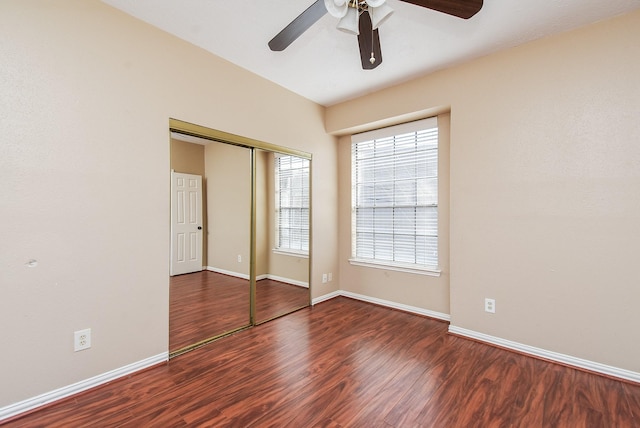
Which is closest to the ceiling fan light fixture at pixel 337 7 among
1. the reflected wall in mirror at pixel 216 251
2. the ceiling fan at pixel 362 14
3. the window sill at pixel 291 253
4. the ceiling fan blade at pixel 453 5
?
the ceiling fan at pixel 362 14

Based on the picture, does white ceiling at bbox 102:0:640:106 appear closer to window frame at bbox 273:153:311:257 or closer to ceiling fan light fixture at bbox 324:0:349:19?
ceiling fan light fixture at bbox 324:0:349:19

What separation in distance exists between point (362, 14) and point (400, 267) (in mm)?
2753

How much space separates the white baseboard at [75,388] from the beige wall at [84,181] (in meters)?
0.03

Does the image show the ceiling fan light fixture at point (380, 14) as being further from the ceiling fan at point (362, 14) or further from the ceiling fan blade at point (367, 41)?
the ceiling fan blade at point (367, 41)

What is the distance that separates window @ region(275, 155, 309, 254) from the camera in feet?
11.7

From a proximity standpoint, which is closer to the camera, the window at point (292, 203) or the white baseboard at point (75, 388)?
the white baseboard at point (75, 388)

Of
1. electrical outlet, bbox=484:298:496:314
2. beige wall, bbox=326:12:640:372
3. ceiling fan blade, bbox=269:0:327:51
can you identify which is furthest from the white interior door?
electrical outlet, bbox=484:298:496:314

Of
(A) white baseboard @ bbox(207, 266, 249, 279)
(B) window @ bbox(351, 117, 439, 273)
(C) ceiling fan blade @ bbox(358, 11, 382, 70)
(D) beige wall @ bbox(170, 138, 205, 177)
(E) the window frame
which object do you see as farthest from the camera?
(E) the window frame

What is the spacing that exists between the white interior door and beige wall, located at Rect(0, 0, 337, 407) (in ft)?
0.69

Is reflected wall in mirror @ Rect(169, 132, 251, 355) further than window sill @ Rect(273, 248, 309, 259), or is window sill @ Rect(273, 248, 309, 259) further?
window sill @ Rect(273, 248, 309, 259)

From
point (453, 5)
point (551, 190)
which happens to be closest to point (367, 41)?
point (453, 5)

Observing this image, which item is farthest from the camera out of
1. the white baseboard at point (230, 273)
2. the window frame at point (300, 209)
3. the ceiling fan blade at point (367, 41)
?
the window frame at point (300, 209)

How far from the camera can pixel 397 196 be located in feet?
12.1

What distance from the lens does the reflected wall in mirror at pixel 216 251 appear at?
2711mm
